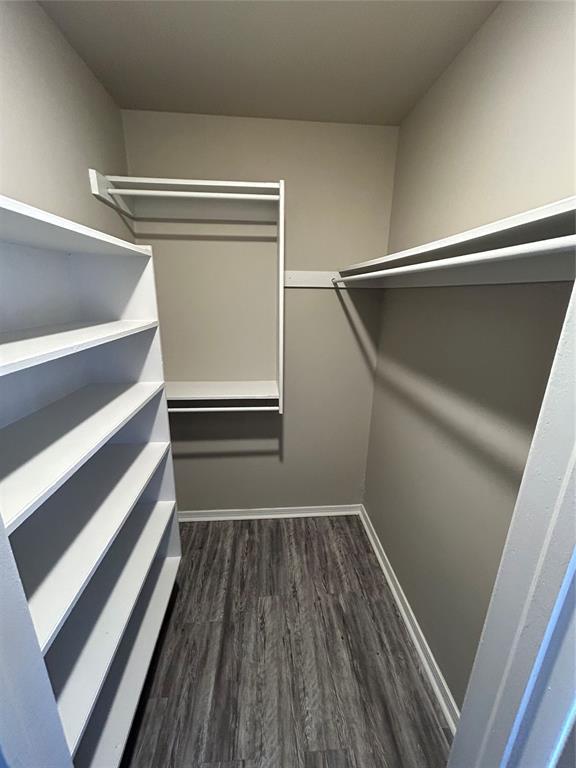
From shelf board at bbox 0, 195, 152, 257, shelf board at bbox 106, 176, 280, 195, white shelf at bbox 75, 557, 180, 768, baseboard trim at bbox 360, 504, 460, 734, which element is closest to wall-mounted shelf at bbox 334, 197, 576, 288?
shelf board at bbox 106, 176, 280, 195

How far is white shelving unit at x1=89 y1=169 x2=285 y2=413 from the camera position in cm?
131

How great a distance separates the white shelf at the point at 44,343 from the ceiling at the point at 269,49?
102cm

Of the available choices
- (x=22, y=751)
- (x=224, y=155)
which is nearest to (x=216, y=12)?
(x=224, y=155)

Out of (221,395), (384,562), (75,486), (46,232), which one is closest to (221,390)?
(221,395)

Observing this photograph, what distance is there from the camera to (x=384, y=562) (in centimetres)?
178

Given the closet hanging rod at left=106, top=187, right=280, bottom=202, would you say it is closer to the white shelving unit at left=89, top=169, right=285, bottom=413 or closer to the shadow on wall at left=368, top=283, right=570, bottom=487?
the white shelving unit at left=89, top=169, right=285, bottom=413

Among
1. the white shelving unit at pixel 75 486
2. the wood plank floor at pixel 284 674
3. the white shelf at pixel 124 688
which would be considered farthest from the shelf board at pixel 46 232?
the wood plank floor at pixel 284 674

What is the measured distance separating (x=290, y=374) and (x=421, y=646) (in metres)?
1.47

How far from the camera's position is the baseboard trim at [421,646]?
1.15 meters

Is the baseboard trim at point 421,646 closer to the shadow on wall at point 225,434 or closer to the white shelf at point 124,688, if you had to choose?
the shadow on wall at point 225,434

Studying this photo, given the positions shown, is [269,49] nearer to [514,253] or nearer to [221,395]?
[514,253]

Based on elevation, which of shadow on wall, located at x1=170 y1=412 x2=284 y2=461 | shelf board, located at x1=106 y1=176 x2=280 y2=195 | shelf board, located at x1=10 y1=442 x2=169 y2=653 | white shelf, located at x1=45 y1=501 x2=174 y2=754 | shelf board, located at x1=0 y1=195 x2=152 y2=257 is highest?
shelf board, located at x1=106 y1=176 x2=280 y2=195

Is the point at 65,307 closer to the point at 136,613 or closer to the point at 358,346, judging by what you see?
the point at 136,613

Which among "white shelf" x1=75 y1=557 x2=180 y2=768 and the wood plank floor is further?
the wood plank floor
